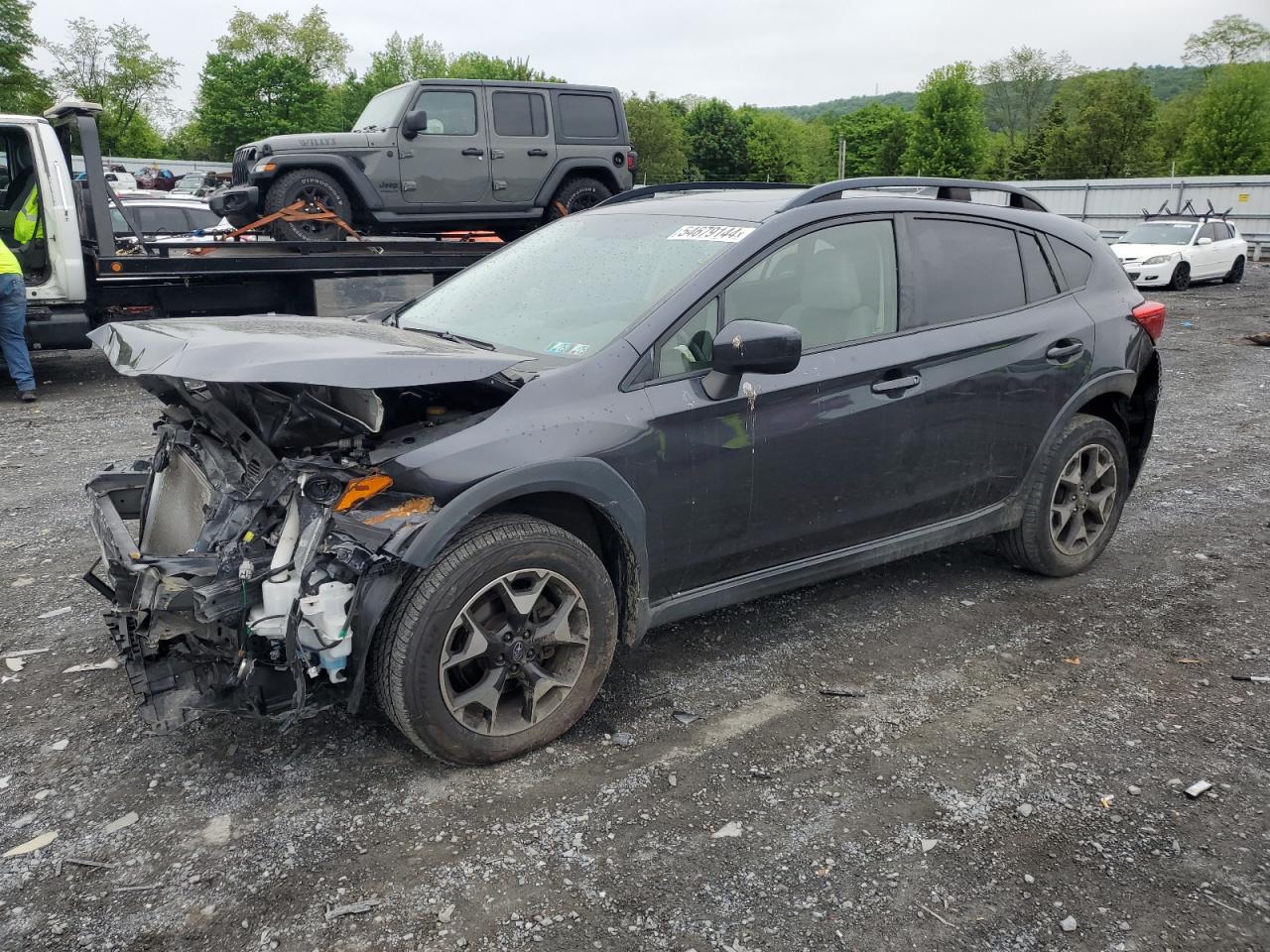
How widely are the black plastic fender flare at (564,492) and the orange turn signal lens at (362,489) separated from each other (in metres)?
0.18

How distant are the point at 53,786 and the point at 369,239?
27.6 ft

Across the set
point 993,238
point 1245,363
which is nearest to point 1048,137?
point 1245,363

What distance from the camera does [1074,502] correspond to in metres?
4.70

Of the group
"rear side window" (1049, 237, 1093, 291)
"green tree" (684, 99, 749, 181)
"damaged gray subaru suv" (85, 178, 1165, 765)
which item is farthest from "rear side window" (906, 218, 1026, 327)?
"green tree" (684, 99, 749, 181)

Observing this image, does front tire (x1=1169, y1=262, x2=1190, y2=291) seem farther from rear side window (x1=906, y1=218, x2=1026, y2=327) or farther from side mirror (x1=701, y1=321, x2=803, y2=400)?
side mirror (x1=701, y1=321, x2=803, y2=400)

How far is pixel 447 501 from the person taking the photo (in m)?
2.91

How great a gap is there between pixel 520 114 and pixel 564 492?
10084 millimetres

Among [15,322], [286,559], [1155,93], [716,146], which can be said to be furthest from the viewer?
[1155,93]

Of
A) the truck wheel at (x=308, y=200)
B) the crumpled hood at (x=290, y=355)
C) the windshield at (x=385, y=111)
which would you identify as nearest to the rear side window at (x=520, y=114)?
the windshield at (x=385, y=111)

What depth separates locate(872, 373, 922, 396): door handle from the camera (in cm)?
379

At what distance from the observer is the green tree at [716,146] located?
297 ft

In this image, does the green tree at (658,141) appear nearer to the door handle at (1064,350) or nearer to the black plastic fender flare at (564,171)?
the black plastic fender flare at (564,171)

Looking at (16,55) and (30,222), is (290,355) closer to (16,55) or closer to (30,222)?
(30,222)

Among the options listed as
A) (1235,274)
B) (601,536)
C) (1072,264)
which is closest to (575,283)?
(601,536)
